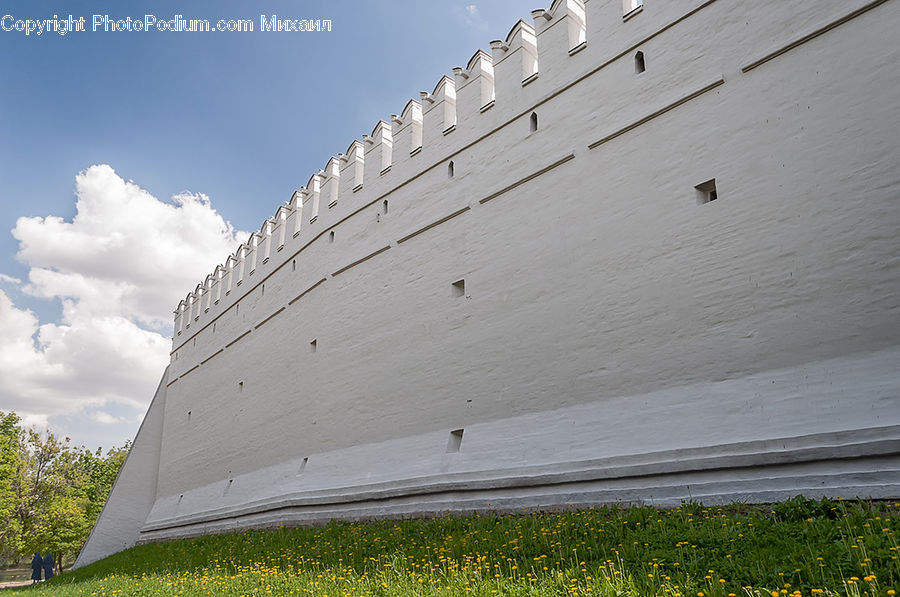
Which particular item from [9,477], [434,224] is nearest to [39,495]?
[9,477]

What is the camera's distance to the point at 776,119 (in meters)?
7.29

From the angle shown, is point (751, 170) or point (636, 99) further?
point (636, 99)

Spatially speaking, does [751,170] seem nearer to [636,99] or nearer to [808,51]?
[808,51]

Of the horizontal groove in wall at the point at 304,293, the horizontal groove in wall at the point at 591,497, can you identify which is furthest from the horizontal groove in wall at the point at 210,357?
the horizontal groove in wall at the point at 591,497

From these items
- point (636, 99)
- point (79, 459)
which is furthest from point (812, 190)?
point (79, 459)

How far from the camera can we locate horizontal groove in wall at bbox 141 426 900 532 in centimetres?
579

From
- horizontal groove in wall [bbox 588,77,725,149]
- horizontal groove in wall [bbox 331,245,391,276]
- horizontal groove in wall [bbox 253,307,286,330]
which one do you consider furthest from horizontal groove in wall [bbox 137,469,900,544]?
horizontal groove in wall [bbox 253,307,286,330]

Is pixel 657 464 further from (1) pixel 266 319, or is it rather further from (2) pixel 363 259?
(1) pixel 266 319

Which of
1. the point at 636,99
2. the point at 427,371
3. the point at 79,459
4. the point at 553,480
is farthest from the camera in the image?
the point at 79,459

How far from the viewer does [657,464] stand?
7094 millimetres

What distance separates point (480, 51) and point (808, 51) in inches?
231

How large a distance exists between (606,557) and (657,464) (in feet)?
6.67

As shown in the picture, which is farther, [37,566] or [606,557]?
[37,566]

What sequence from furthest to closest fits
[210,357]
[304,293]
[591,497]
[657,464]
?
[210,357]
[304,293]
[591,497]
[657,464]
